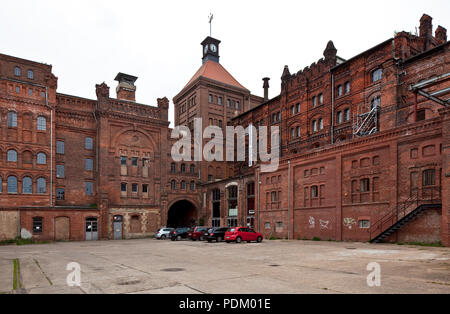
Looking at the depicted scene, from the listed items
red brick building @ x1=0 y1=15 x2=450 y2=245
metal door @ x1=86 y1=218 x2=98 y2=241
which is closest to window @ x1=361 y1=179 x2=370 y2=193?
red brick building @ x1=0 y1=15 x2=450 y2=245

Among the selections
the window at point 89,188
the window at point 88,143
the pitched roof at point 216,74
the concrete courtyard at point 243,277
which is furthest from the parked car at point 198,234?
the pitched roof at point 216,74

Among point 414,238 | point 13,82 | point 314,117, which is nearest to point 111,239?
point 13,82

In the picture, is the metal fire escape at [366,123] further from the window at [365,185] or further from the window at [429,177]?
the window at [429,177]

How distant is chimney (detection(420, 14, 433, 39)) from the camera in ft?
113

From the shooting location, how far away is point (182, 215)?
57125 millimetres

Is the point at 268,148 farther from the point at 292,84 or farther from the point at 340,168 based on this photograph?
the point at 340,168

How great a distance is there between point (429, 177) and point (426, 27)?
1756cm

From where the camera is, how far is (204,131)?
57.3 metres

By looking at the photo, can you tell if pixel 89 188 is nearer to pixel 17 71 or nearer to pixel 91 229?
pixel 91 229

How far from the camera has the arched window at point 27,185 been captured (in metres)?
39.2

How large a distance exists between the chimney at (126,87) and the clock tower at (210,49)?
1713cm

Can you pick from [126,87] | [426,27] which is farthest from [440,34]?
[126,87]

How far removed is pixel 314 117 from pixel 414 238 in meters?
19.8

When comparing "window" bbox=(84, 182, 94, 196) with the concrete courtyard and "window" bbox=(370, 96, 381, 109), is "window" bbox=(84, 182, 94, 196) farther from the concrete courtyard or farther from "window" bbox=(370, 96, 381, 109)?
"window" bbox=(370, 96, 381, 109)
